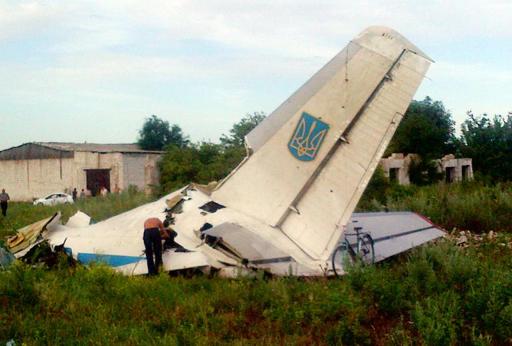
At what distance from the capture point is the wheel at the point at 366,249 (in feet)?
25.3

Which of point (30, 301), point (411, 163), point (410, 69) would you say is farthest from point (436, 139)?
point (30, 301)

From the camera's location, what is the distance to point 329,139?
8039 millimetres

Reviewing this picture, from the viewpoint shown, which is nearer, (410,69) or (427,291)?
(427,291)

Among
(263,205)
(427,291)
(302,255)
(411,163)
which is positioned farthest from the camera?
(411,163)

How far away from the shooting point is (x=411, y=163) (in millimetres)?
35031

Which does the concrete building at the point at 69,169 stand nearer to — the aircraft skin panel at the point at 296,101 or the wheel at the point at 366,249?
the aircraft skin panel at the point at 296,101

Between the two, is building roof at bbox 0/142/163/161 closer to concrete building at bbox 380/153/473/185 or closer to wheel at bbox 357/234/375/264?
concrete building at bbox 380/153/473/185

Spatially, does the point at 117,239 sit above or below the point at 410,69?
below

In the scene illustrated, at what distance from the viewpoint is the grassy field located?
524 centimetres

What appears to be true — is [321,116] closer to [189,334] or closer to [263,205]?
[263,205]

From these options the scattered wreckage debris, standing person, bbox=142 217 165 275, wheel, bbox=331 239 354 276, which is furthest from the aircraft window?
the scattered wreckage debris

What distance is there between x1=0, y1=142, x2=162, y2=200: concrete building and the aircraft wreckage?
28.7 m

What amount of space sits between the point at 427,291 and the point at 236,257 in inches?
91.8

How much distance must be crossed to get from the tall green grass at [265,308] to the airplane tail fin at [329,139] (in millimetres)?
1129
